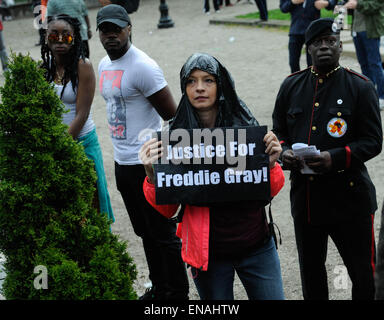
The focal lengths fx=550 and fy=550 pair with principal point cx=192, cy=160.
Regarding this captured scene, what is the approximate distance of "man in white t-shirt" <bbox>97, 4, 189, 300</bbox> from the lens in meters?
3.93

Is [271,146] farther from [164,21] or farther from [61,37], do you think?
[164,21]

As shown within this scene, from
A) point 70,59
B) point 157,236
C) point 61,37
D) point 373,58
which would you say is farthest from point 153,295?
point 373,58

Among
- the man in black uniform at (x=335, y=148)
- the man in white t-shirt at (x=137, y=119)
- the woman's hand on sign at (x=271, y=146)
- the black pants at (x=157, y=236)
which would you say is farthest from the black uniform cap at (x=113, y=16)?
the woman's hand on sign at (x=271, y=146)

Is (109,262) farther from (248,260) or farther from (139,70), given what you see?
(139,70)

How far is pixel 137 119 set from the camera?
4.00m

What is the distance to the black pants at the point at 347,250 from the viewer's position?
3297mm

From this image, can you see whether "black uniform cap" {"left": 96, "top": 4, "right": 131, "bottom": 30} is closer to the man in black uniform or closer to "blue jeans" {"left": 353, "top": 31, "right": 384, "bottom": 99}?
the man in black uniform

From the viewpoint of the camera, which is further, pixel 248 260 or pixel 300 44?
pixel 300 44

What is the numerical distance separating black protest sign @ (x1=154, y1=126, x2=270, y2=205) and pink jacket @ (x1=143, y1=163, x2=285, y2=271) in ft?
0.33

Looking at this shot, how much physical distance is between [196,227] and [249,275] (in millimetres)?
392

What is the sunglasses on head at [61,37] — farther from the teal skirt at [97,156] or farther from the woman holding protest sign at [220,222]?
the woman holding protest sign at [220,222]

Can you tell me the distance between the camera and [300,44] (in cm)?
847
